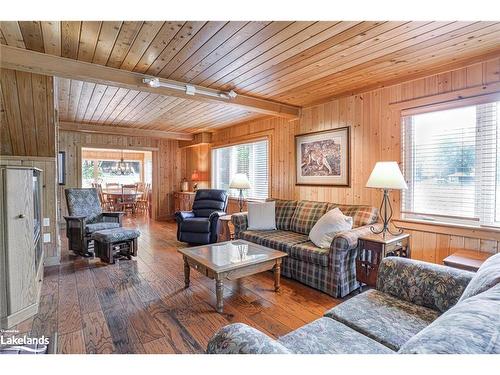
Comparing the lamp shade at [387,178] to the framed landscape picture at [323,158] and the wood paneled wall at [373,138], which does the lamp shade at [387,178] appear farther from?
the framed landscape picture at [323,158]

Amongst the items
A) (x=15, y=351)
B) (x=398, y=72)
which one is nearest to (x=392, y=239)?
(x=398, y=72)

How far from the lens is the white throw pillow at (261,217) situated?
Answer: 3.78m

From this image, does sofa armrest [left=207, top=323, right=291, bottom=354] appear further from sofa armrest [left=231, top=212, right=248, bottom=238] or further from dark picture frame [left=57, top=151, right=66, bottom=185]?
dark picture frame [left=57, top=151, right=66, bottom=185]

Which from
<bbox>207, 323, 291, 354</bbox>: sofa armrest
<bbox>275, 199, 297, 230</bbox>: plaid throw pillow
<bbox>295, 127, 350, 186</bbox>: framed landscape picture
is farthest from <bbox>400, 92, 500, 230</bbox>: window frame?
<bbox>207, 323, 291, 354</bbox>: sofa armrest

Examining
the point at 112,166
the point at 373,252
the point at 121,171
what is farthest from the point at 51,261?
the point at 112,166

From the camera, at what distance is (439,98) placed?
271cm

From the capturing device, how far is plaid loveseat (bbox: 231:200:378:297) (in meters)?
2.58

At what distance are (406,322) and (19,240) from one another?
2818mm

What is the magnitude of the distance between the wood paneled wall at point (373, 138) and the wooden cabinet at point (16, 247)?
11.2ft

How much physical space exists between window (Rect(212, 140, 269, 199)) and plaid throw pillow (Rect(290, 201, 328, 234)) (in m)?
1.36

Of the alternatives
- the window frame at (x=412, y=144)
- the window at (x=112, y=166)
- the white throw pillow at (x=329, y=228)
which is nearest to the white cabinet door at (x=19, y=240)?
the white throw pillow at (x=329, y=228)

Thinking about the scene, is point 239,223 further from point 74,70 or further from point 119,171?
point 119,171

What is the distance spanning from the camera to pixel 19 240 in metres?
2.12

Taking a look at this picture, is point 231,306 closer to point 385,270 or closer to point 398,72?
point 385,270
